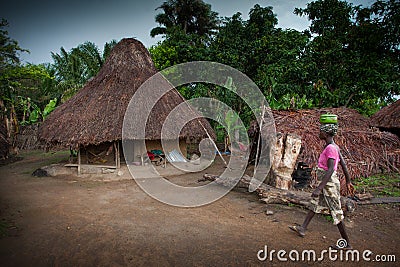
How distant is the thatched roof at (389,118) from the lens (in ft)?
30.7

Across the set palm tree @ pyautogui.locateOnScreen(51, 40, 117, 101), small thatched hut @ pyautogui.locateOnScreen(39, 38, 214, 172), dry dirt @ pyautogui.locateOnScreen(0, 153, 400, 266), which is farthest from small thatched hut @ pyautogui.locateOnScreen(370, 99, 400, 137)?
palm tree @ pyautogui.locateOnScreen(51, 40, 117, 101)

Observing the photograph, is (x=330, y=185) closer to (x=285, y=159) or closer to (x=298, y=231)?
(x=298, y=231)

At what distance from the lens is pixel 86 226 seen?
425 centimetres

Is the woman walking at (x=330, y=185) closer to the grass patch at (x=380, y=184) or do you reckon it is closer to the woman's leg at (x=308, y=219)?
the woman's leg at (x=308, y=219)

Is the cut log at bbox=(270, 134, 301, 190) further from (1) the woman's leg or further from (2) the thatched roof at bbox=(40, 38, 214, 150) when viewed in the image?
(2) the thatched roof at bbox=(40, 38, 214, 150)

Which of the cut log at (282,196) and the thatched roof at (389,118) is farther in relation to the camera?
the thatched roof at (389,118)

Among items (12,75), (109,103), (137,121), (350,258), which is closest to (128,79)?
(109,103)

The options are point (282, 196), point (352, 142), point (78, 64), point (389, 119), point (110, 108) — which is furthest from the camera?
point (78, 64)

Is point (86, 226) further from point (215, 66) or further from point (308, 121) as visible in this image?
point (215, 66)

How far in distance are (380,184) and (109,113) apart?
7.91 meters

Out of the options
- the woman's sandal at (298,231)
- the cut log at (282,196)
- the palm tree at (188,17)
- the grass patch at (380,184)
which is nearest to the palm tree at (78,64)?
the palm tree at (188,17)

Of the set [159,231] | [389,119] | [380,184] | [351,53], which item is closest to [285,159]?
[380,184]

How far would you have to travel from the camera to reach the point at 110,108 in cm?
827

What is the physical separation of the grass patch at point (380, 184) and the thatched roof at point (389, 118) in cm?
272
